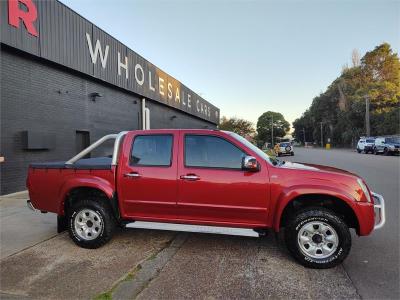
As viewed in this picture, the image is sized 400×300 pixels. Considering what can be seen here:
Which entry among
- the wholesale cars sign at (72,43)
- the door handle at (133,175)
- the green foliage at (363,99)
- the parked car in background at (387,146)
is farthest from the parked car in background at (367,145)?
the door handle at (133,175)

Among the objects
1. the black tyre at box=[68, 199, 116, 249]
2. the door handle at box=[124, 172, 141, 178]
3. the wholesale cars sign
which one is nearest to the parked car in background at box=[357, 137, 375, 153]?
the wholesale cars sign

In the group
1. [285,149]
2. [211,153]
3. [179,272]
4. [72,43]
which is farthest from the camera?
[285,149]

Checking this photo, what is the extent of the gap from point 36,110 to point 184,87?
20284 mm

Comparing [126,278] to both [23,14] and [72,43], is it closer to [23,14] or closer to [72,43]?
[23,14]

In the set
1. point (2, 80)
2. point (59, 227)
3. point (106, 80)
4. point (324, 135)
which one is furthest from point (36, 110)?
point (324, 135)

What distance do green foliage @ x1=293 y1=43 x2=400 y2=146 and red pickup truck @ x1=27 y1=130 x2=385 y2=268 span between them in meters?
56.1

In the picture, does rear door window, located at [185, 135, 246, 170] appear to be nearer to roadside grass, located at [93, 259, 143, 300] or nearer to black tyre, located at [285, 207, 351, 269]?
black tyre, located at [285, 207, 351, 269]

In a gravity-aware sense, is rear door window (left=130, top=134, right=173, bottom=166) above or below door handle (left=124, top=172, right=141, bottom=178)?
above

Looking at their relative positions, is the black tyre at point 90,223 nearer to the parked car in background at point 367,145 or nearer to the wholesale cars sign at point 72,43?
the wholesale cars sign at point 72,43

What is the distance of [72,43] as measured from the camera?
42.0 feet

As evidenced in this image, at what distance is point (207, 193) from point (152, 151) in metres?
1.11

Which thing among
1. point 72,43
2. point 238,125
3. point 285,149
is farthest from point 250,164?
point 238,125

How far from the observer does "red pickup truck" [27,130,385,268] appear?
177 inches

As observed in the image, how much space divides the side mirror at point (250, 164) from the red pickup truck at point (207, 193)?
1 cm
